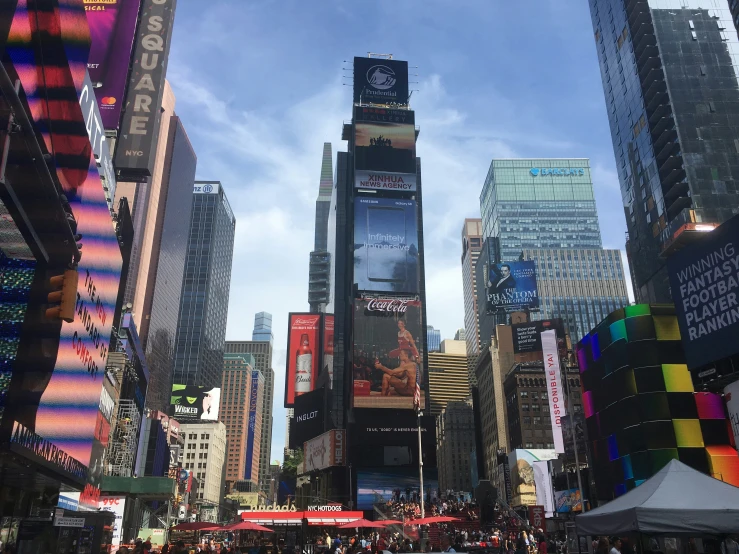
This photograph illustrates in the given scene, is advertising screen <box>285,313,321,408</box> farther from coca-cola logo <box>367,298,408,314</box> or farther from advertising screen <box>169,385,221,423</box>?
advertising screen <box>169,385,221,423</box>

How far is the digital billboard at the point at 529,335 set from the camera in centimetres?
12531

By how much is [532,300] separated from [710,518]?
115512 millimetres

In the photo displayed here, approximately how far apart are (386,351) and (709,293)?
61654mm

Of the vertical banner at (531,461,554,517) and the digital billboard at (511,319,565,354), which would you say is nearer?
the vertical banner at (531,461,554,517)

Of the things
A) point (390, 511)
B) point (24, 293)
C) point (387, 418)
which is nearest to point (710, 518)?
point (24, 293)

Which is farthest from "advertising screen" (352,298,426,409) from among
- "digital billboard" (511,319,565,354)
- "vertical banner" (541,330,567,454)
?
"digital billboard" (511,319,565,354)

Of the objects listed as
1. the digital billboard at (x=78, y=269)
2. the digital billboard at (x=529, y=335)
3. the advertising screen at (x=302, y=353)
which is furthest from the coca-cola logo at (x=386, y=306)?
the digital billboard at (x=78, y=269)

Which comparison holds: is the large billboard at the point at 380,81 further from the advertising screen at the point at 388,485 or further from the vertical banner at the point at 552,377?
the advertising screen at the point at 388,485

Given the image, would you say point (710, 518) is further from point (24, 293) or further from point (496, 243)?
point (496, 243)

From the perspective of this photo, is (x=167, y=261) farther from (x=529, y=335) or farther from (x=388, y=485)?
(x=388, y=485)

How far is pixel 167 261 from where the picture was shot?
164m

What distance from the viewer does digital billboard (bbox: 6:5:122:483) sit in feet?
65.6

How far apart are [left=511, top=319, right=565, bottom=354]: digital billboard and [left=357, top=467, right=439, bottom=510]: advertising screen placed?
45189mm

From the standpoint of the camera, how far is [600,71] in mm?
115500
